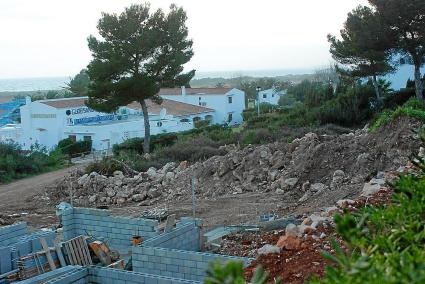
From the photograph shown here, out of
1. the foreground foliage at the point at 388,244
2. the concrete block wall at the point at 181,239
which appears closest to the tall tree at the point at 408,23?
the concrete block wall at the point at 181,239

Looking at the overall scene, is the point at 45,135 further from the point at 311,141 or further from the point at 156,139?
the point at 311,141

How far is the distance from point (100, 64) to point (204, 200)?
1532 cm

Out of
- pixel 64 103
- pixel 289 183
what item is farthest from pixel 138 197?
pixel 64 103

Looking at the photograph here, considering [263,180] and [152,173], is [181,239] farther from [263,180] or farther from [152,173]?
[152,173]

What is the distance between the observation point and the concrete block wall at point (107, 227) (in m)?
10.8

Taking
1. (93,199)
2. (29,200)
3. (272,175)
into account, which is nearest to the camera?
(272,175)

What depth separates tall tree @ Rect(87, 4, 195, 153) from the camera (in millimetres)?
30156

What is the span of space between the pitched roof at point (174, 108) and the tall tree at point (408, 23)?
19.9 metres

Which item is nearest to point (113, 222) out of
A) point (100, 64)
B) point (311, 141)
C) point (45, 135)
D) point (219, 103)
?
point (311, 141)

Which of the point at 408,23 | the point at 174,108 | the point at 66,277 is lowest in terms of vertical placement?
the point at 66,277

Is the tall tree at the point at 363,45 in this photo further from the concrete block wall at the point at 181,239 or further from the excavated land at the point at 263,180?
the concrete block wall at the point at 181,239

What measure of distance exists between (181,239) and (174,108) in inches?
1544

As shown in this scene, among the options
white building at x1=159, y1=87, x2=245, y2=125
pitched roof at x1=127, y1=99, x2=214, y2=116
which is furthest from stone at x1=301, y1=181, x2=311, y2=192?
white building at x1=159, y1=87, x2=245, y2=125

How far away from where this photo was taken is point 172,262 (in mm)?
8055
